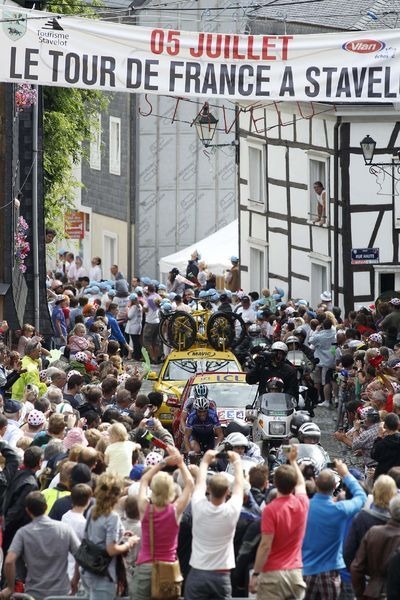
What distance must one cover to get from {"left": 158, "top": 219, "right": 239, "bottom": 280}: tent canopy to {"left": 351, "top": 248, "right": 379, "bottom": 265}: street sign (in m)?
6.86

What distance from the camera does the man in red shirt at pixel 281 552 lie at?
43.2 ft

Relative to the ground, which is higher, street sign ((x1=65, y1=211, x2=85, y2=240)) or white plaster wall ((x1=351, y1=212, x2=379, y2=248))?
white plaster wall ((x1=351, y1=212, x2=379, y2=248))

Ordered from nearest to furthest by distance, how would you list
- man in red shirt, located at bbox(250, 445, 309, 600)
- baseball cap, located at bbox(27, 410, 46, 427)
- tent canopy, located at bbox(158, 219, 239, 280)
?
man in red shirt, located at bbox(250, 445, 309, 600) < baseball cap, located at bbox(27, 410, 46, 427) < tent canopy, located at bbox(158, 219, 239, 280)

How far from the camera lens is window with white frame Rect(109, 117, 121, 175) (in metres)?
57.1

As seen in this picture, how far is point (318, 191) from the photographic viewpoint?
3981 cm

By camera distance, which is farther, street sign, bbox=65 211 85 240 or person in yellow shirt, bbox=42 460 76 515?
street sign, bbox=65 211 85 240

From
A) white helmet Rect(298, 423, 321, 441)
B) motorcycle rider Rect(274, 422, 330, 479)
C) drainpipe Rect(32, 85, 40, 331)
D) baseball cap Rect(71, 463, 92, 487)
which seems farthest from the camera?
drainpipe Rect(32, 85, 40, 331)

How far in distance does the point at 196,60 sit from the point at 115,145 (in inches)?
1389

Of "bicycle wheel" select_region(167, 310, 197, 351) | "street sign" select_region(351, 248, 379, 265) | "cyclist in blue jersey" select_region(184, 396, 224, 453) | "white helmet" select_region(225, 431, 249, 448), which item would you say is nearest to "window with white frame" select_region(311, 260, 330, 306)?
"street sign" select_region(351, 248, 379, 265)

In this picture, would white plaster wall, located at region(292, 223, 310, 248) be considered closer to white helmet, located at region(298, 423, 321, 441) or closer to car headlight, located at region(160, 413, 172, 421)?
car headlight, located at region(160, 413, 172, 421)

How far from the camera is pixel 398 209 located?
127 ft

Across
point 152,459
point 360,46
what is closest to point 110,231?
point 360,46

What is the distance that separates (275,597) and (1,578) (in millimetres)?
2432

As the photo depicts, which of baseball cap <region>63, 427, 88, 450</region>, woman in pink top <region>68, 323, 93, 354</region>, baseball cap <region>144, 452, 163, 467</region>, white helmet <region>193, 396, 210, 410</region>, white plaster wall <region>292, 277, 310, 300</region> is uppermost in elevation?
baseball cap <region>144, 452, 163, 467</region>
